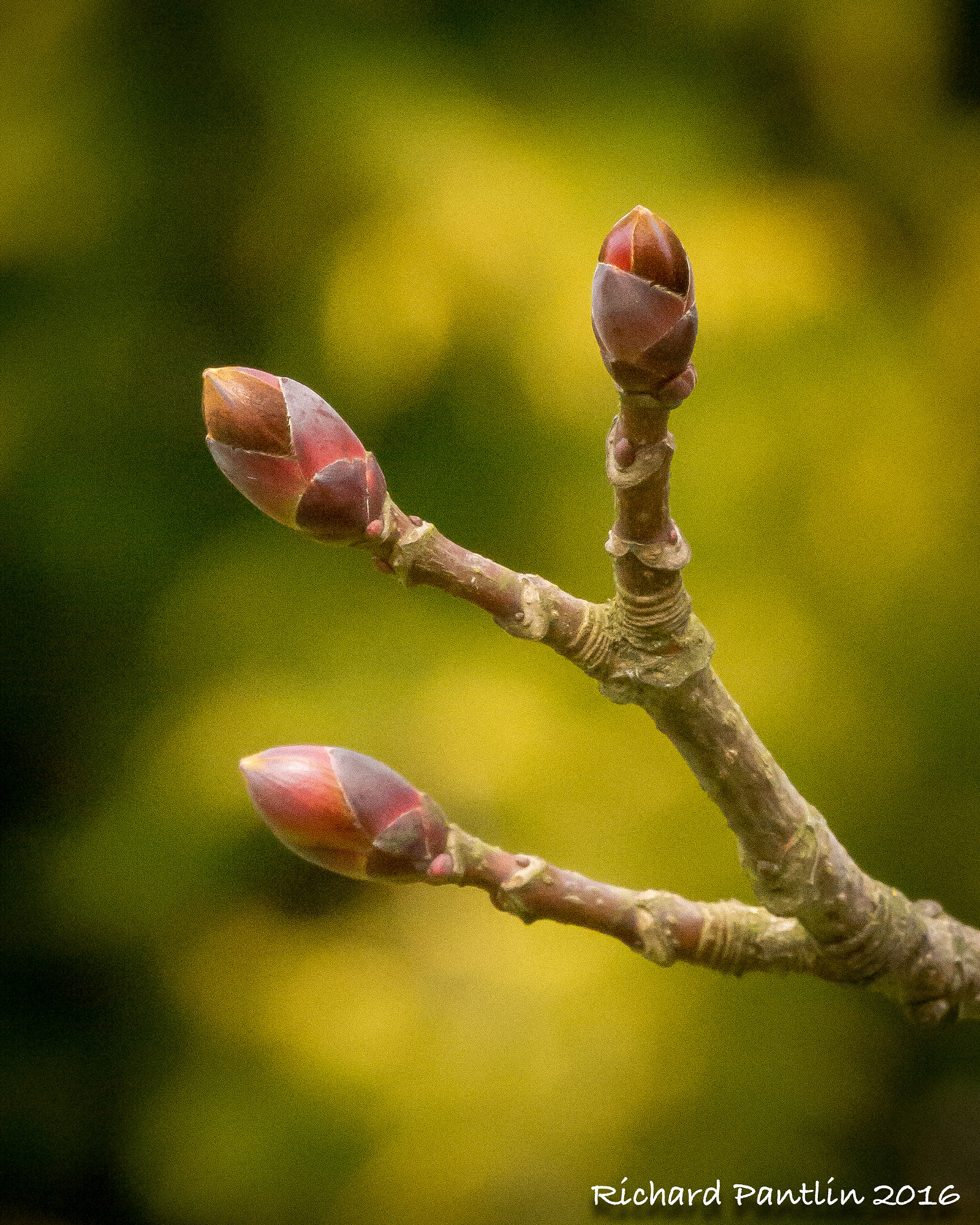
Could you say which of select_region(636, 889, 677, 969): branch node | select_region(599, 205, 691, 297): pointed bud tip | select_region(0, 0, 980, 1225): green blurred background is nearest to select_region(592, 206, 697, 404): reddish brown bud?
select_region(599, 205, 691, 297): pointed bud tip

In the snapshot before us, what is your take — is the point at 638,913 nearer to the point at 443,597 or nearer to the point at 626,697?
the point at 626,697

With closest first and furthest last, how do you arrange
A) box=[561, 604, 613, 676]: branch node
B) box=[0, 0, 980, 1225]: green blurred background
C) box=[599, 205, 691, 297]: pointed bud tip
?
box=[599, 205, 691, 297]: pointed bud tip
box=[561, 604, 613, 676]: branch node
box=[0, 0, 980, 1225]: green blurred background

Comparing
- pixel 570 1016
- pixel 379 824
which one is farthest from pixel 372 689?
pixel 379 824

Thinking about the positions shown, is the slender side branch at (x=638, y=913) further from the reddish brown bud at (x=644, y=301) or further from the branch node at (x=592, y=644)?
the reddish brown bud at (x=644, y=301)

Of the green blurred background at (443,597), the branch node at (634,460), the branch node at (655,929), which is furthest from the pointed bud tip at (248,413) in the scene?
the green blurred background at (443,597)

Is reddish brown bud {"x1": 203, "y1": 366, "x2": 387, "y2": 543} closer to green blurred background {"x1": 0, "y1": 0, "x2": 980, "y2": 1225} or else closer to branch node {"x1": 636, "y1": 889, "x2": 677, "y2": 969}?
branch node {"x1": 636, "y1": 889, "x2": 677, "y2": 969}

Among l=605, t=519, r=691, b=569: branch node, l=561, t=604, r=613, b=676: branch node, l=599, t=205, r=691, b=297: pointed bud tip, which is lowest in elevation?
l=561, t=604, r=613, b=676: branch node

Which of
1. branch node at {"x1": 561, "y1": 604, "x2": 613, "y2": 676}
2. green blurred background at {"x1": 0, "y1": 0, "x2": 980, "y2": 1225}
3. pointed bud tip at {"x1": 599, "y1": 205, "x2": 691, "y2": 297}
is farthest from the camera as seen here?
green blurred background at {"x1": 0, "y1": 0, "x2": 980, "y2": 1225}

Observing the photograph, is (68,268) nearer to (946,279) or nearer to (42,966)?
(42,966)
